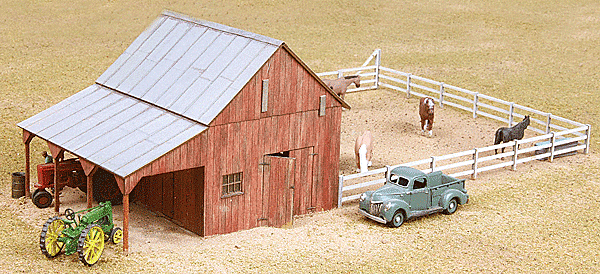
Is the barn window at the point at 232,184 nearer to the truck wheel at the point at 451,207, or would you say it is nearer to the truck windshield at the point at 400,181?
the truck windshield at the point at 400,181

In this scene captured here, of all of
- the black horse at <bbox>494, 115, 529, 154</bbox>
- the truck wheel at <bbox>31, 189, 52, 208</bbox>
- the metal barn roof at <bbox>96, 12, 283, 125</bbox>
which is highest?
the metal barn roof at <bbox>96, 12, 283, 125</bbox>

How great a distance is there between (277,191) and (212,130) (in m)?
2.49

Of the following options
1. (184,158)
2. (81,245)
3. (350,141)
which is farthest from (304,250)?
(350,141)

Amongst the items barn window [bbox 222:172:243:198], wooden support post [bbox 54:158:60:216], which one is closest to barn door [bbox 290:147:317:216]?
barn window [bbox 222:172:243:198]

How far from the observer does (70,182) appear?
800 inches

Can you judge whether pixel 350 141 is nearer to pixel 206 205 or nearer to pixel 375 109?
pixel 375 109

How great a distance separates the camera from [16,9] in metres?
42.7

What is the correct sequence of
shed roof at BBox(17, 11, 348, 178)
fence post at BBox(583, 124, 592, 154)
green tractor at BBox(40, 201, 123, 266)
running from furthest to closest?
fence post at BBox(583, 124, 592, 154)
shed roof at BBox(17, 11, 348, 178)
green tractor at BBox(40, 201, 123, 266)

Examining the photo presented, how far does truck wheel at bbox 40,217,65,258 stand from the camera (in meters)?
16.5

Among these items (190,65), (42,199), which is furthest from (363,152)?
(42,199)

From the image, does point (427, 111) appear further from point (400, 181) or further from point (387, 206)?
point (387, 206)

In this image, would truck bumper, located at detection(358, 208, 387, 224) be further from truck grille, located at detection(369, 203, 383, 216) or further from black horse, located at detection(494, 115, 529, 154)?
black horse, located at detection(494, 115, 529, 154)

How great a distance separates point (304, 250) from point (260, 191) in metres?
2.17

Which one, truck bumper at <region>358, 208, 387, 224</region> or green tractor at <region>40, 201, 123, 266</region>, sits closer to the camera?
green tractor at <region>40, 201, 123, 266</region>
